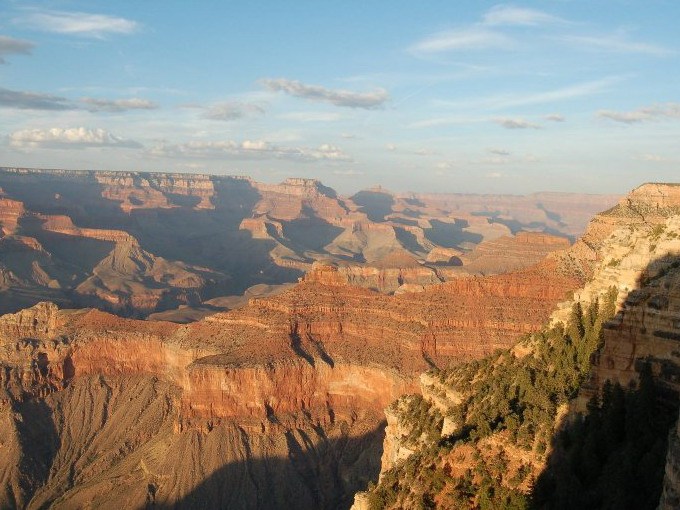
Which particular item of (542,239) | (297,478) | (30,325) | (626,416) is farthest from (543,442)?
(542,239)

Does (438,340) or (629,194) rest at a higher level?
(629,194)

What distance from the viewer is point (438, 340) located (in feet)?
241

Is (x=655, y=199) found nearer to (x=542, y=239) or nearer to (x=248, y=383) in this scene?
(x=248, y=383)

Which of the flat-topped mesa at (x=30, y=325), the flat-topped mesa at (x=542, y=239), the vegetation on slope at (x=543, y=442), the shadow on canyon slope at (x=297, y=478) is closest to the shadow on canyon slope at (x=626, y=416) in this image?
the vegetation on slope at (x=543, y=442)

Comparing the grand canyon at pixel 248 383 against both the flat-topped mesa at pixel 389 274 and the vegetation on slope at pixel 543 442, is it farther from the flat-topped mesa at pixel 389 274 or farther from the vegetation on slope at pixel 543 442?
the flat-topped mesa at pixel 389 274

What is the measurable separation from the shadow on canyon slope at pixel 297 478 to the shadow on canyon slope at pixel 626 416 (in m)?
40.0

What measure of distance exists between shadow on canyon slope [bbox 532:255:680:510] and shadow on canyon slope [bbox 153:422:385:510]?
1575 inches

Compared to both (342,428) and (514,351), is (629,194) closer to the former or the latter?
(342,428)

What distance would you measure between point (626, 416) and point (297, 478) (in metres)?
47.1

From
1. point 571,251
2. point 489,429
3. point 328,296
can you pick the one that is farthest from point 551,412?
point 571,251

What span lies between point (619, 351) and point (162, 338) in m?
62.9

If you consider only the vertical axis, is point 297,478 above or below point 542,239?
below

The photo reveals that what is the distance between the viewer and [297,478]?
63.8 meters

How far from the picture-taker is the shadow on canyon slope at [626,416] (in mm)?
19688
